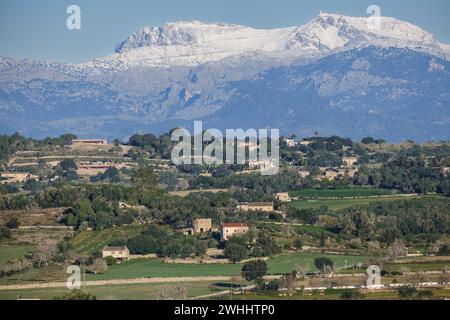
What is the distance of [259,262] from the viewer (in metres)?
38.2

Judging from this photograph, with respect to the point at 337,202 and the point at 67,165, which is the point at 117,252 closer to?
the point at 337,202

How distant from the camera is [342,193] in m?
65.1

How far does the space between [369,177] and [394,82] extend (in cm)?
12161

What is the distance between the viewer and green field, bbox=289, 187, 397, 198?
2530 inches

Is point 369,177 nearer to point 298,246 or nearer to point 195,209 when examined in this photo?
point 195,209

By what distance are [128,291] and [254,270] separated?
411cm

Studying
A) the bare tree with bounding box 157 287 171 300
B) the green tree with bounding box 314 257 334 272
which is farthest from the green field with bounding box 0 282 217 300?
the green tree with bounding box 314 257 334 272

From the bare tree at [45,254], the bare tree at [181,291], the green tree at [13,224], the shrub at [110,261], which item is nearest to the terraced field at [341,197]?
the green tree at [13,224]

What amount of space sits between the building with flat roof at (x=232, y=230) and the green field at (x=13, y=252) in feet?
21.2

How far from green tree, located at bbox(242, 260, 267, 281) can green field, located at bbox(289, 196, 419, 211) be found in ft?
65.9

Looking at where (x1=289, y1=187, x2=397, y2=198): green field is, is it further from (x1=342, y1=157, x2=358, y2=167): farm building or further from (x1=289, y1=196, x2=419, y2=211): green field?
(x1=342, y1=157, x2=358, y2=167): farm building

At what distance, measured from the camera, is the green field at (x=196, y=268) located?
1516 inches

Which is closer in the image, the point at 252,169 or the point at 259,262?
the point at 259,262
